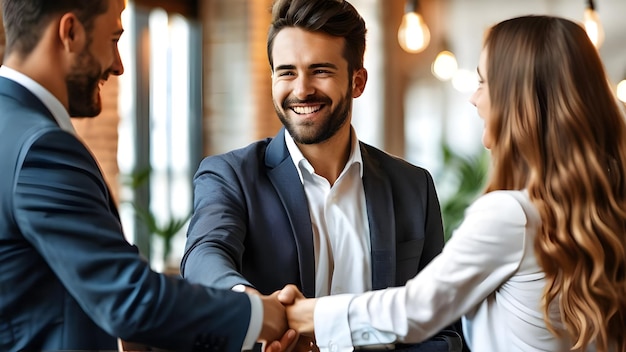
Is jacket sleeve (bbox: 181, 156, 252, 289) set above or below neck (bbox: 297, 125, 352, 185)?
below

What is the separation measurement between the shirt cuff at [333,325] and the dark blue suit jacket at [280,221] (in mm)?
248

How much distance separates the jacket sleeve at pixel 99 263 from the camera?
1688 millimetres

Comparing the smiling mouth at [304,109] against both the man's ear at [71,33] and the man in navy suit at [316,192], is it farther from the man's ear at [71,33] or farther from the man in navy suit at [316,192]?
the man's ear at [71,33]

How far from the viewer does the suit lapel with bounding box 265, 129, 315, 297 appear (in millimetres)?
2418

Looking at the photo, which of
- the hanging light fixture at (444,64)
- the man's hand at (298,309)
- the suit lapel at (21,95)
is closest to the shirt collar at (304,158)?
the man's hand at (298,309)

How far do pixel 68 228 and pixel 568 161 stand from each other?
→ 93 cm

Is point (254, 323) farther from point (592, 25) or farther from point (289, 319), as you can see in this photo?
point (592, 25)

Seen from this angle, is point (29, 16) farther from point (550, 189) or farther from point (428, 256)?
point (428, 256)

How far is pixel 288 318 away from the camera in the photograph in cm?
223

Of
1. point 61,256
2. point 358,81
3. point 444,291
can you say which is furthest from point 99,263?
point 358,81

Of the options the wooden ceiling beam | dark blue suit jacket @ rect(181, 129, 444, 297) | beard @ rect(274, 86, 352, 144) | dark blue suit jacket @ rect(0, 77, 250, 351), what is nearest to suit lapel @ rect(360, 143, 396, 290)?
dark blue suit jacket @ rect(181, 129, 444, 297)

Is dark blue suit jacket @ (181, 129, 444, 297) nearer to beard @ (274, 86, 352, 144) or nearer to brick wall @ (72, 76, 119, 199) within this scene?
beard @ (274, 86, 352, 144)

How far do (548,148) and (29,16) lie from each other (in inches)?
38.8

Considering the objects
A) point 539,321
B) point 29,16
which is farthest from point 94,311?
point 539,321
